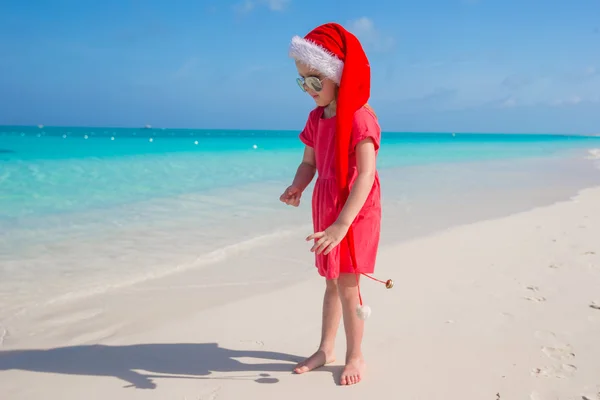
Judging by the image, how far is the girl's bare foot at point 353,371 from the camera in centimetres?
236

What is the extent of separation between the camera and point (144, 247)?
4902 millimetres

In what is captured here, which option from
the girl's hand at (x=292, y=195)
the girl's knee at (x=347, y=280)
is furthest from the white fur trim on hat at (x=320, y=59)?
the girl's knee at (x=347, y=280)

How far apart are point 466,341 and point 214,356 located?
49.4 inches

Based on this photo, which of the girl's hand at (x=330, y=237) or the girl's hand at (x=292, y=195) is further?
the girl's hand at (x=292, y=195)

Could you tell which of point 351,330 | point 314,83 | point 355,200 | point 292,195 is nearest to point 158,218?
point 292,195

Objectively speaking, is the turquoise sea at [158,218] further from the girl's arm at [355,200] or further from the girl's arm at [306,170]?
the girl's arm at [355,200]

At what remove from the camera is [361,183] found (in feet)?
7.29

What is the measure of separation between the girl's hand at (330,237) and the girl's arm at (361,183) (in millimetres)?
17

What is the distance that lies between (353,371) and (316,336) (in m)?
0.52

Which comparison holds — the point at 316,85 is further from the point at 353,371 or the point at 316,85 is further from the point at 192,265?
the point at 192,265

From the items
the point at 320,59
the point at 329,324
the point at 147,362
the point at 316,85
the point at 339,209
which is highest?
the point at 320,59

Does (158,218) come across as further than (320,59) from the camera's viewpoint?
Yes

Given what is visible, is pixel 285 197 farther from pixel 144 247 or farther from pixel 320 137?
pixel 144 247

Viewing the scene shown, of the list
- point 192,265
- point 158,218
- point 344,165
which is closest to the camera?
point 344,165
